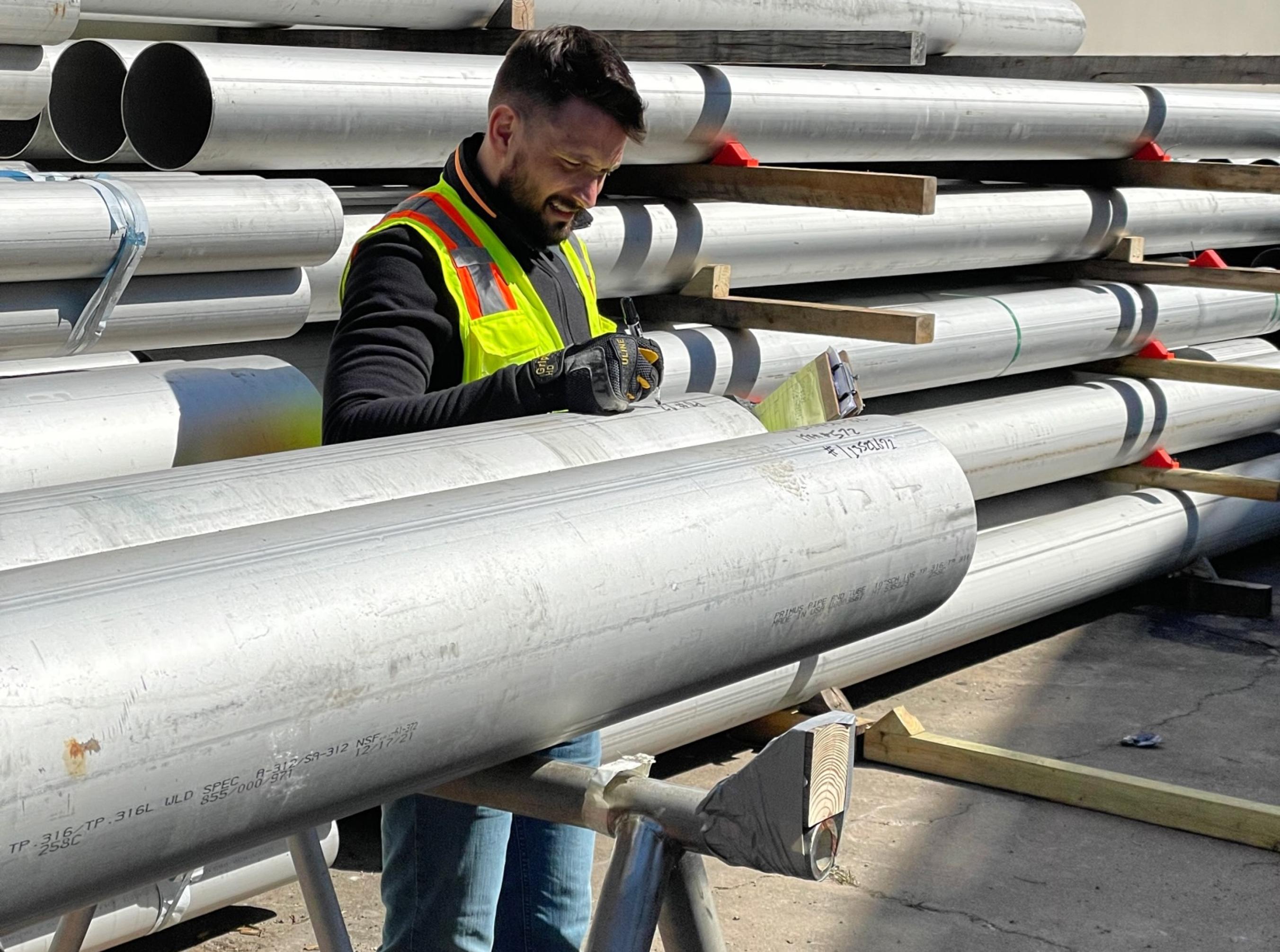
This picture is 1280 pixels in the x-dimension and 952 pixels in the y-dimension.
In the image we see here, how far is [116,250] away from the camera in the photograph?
2717mm

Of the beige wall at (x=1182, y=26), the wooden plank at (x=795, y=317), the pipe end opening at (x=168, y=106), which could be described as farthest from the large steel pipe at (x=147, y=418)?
the beige wall at (x=1182, y=26)

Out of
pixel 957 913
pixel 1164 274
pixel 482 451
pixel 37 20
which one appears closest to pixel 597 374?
pixel 482 451

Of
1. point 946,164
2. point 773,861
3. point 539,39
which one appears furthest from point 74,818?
point 946,164

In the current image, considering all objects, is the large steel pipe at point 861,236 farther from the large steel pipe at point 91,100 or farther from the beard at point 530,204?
the beard at point 530,204

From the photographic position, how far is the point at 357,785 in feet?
4.22

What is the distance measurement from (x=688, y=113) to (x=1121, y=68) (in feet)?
8.02

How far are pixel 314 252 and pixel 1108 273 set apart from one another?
3.72 meters

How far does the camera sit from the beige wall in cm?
1166

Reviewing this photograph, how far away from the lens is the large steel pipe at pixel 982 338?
4.26m

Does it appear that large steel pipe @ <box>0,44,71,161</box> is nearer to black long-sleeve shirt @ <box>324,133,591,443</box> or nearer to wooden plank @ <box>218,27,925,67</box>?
wooden plank @ <box>218,27,925,67</box>

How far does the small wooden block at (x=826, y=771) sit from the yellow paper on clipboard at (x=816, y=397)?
1.55 ft

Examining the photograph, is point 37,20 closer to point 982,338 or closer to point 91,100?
point 91,100

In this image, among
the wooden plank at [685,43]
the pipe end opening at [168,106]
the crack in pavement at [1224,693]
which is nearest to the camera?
the pipe end opening at [168,106]

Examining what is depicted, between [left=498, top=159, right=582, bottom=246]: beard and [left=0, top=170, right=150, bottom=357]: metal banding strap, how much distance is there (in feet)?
2.92
